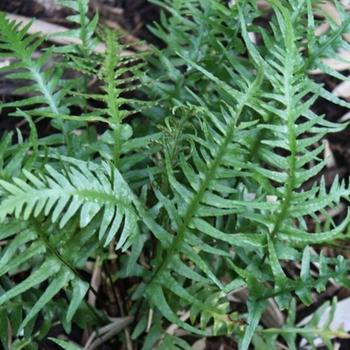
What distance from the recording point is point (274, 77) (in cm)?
94

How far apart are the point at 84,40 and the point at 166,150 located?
0.33 metres

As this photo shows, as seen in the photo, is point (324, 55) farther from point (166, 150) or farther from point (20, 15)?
→ point (20, 15)

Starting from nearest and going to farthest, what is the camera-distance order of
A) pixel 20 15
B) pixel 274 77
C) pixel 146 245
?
1. pixel 274 77
2. pixel 146 245
3. pixel 20 15

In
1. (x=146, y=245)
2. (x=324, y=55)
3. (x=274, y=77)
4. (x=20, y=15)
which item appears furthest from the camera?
(x=20, y=15)

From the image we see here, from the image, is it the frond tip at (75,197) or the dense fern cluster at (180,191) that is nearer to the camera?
the frond tip at (75,197)

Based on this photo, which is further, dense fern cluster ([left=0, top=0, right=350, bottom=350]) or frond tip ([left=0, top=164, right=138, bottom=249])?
dense fern cluster ([left=0, top=0, right=350, bottom=350])

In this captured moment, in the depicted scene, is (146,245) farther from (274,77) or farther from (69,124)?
(274,77)

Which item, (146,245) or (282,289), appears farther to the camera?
(146,245)

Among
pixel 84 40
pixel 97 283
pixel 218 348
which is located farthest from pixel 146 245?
pixel 84 40

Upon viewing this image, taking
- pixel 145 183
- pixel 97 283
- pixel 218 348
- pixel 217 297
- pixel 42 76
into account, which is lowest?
pixel 218 348

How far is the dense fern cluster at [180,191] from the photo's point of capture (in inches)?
35.9

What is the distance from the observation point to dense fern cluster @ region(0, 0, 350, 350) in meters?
0.91

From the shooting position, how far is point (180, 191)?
3.07 ft

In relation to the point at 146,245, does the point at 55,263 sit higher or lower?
higher
